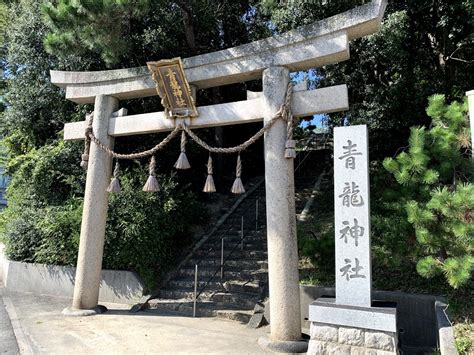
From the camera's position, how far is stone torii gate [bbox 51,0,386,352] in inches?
216

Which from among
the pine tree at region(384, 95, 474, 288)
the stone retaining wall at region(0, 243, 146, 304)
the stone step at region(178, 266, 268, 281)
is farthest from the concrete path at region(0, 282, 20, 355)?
the pine tree at region(384, 95, 474, 288)

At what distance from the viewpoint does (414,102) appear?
9.55 m

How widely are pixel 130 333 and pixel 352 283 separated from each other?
3640 mm

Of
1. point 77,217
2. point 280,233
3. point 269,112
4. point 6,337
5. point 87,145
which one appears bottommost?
point 6,337

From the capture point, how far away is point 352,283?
474 centimetres

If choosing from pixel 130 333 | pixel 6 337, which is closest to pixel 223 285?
pixel 130 333

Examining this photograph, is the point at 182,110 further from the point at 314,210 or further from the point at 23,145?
the point at 23,145

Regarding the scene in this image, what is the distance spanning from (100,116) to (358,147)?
5221mm

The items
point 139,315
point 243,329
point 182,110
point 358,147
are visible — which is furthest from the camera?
point 139,315

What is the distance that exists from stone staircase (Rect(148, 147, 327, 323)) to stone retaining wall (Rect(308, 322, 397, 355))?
7.65ft

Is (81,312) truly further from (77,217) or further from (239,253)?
(239,253)

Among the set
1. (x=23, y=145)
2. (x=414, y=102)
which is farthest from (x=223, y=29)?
(x=23, y=145)

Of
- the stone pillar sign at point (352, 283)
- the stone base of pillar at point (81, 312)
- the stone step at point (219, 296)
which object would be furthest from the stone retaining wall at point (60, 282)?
the stone pillar sign at point (352, 283)

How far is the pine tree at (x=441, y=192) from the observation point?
4.39 meters
